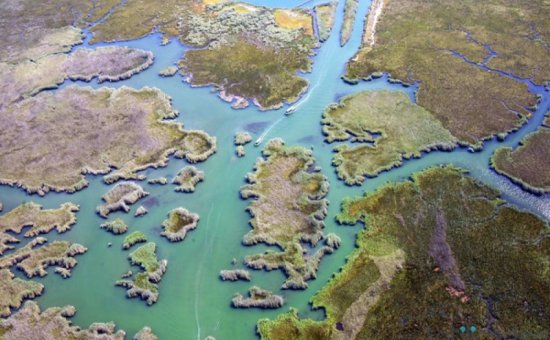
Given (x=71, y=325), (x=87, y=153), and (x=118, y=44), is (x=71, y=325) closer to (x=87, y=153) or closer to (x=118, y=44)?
(x=87, y=153)

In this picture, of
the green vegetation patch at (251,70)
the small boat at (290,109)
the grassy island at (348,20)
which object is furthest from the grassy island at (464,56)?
the small boat at (290,109)

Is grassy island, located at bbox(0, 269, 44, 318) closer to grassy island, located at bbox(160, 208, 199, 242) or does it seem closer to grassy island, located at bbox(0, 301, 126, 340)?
grassy island, located at bbox(0, 301, 126, 340)

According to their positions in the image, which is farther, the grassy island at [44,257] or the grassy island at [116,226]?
the grassy island at [116,226]

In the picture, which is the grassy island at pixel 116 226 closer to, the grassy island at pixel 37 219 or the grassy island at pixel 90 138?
the grassy island at pixel 37 219

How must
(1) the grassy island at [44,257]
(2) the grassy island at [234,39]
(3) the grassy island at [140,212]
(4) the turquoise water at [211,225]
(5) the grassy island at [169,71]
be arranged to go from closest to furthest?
(4) the turquoise water at [211,225], (1) the grassy island at [44,257], (3) the grassy island at [140,212], (2) the grassy island at [234,39], (5) the grassy island at [169,71]

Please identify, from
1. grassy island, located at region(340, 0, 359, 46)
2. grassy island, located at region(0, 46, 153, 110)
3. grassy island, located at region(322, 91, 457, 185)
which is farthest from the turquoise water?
grassy island, located at region(340, 0, 359, 46)

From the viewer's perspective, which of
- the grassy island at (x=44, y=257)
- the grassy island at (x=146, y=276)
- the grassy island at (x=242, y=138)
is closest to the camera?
the grassy island at (x=146, y=276)

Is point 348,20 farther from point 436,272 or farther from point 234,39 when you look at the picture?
point 436,272
